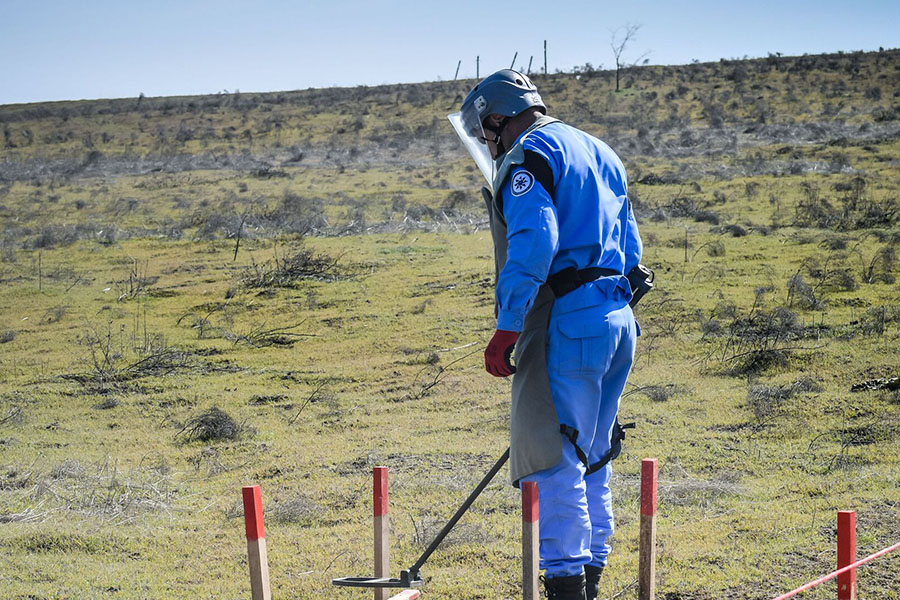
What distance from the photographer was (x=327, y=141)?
41688mm

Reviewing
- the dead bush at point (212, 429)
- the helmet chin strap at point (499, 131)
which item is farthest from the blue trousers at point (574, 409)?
the dead bush at point (212, 429)

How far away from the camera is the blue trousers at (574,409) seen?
10.3ft

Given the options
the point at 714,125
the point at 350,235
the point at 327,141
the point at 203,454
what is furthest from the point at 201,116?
the point at 203,454

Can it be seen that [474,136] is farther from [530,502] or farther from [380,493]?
[530,502]

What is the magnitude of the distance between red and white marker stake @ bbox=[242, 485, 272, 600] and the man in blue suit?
92 centimetres

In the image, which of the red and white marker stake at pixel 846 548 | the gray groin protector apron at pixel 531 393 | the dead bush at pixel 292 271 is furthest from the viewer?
the dead bush at pixel 292 271

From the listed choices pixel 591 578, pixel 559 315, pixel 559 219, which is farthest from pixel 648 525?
pixel 559 219

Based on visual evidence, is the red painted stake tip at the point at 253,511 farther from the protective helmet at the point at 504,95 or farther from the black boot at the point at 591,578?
the protective helmet at the point at 504,95

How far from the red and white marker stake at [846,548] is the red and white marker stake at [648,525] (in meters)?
0.60

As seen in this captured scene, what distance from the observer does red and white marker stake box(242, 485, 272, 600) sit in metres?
2.63

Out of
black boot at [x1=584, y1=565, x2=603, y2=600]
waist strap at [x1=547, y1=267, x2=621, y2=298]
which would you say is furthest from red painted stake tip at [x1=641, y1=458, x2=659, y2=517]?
waist strap at [x1=547, y1=267, x2=621, y2=298]

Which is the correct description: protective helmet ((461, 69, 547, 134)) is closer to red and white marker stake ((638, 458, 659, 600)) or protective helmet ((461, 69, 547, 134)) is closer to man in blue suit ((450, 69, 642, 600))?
man in blue suit ((450, 69, 642, 600))

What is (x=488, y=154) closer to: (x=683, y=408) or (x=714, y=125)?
(x=683, y=408)

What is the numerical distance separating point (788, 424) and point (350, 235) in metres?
12.3
